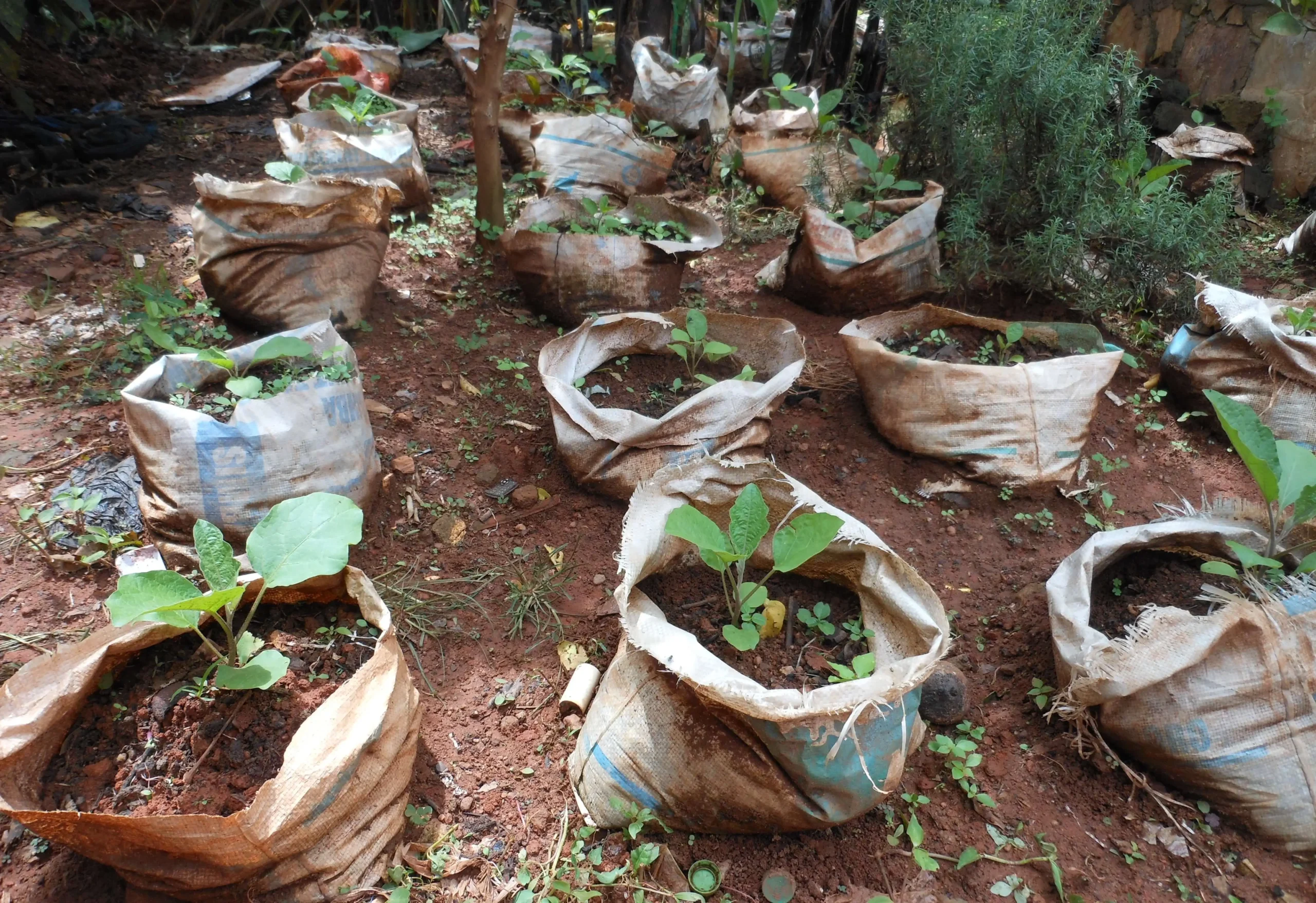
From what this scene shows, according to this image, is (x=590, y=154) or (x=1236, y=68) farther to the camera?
(x=1236, y=68)

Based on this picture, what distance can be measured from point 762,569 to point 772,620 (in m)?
0.20

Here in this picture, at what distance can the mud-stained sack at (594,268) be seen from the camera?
287cm

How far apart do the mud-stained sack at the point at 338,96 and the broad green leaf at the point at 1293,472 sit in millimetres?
3515

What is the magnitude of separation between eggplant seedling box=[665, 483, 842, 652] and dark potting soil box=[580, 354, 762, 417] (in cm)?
89

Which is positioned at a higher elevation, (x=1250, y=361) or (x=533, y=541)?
(x=1250, y=361)

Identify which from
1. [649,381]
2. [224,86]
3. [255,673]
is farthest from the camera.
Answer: [224,86]

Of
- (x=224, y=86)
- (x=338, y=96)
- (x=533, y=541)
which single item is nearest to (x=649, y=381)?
(x=533, y=541)

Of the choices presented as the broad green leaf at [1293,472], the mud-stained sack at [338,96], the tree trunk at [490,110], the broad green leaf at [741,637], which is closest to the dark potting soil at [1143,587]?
the broad green leaf at [1293,472]

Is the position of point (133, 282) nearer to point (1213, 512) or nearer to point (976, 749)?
point (976, 749)

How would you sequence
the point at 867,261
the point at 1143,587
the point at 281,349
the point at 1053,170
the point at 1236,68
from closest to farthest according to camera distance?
the point at 1143,587 → the point at 281,349 → the point at 1053,170 → the point at 867,261 → the point at 1236,68

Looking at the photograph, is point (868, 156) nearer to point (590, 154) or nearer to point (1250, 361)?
point (590, 154)

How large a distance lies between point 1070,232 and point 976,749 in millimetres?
2032

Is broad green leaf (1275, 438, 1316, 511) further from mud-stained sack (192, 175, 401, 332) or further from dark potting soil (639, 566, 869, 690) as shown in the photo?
mud-stained sack (192, 175, 401, 332)

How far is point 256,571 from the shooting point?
1478 mm
